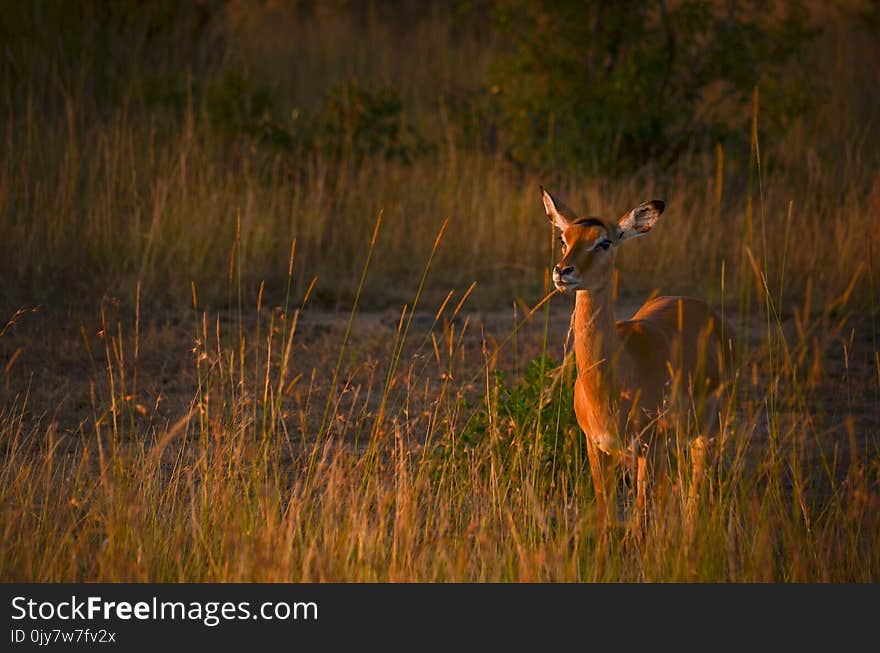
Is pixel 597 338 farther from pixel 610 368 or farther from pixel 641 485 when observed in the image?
pixel 641 485

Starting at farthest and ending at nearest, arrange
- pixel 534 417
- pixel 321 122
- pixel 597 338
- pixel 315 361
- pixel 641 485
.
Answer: pixel 321 122
pixel 315 361
pixel 534 417
pixel 597 338
pixel 641 485

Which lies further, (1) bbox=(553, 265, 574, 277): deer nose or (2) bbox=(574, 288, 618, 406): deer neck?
(2) bbox=(574, 288, 618, 406): deer neck

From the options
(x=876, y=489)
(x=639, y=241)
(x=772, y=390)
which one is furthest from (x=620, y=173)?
(x=772, y=390)

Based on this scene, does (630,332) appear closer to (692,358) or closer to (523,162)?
(692,358)

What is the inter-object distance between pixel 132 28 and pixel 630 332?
35.2 ft

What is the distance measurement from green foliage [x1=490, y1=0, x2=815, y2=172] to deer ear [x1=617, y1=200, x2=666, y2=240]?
6.54 metres

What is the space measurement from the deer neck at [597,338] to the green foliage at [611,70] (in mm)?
6658

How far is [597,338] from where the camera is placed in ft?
16.3

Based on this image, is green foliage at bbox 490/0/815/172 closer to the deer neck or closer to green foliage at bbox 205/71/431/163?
green foliage at bbox 205/71/431/163

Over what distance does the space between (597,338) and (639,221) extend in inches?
19.4

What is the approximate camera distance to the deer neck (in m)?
4.95

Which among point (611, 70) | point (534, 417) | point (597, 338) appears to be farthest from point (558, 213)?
point (611, 70)

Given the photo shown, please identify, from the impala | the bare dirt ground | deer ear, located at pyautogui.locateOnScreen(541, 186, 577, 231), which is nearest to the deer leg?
the impala

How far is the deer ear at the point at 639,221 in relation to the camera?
16.2 ft
